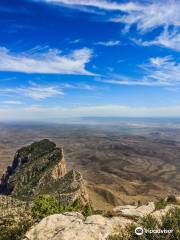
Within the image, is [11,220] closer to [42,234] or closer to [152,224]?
[42,234]

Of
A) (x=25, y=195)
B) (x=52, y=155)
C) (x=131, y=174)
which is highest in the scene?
(x=52, y=155)

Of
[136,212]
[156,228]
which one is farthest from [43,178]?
[156,228]

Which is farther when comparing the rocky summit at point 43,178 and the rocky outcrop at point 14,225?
the rocky summit at point 43,178

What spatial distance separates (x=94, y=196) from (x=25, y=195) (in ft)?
133

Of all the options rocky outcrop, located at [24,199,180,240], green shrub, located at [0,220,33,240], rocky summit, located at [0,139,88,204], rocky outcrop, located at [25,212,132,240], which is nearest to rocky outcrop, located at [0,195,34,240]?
green shrub, located at [0,220,33,240]

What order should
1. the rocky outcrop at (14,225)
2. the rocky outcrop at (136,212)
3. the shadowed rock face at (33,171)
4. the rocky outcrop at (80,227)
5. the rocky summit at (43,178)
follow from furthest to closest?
the shadowed rock face at (33,171), the rocky summit at (43,178), the rocky outcrop at (136,212), the rocky outcrop at (14,225), the rocky outcrop at (80,227)

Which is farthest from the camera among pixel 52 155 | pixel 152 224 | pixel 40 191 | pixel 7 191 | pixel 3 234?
pixel 52 155

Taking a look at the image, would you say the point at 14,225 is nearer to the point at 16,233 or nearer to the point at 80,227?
the point at 16,233

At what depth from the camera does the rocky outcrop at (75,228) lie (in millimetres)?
21844

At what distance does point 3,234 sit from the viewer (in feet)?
86.6

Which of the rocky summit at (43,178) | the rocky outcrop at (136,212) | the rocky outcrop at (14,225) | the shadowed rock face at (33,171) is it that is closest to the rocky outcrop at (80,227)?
the rocky outcrop at (136,212)

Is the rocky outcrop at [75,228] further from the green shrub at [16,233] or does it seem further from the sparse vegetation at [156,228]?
the sparse vegetation at [156,228]

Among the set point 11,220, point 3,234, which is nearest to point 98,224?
point 3,234

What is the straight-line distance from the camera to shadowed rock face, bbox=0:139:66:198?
304ft
